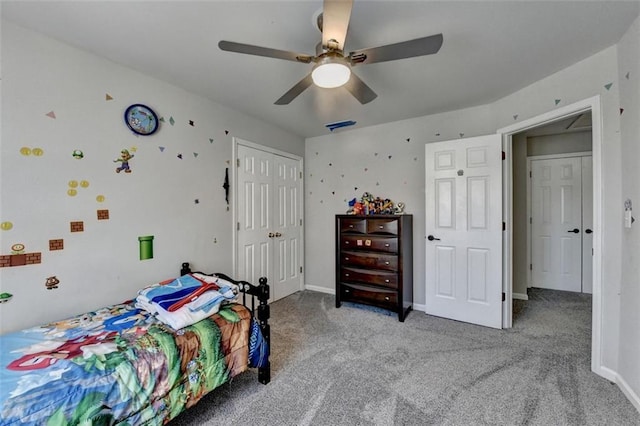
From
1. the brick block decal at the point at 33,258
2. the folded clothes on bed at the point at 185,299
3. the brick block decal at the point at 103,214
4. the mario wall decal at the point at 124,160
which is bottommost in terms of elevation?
the folded clothes on bed at the point at 185,299

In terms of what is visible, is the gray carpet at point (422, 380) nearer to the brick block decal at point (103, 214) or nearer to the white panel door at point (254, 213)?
the white panel door at point (254, 213)

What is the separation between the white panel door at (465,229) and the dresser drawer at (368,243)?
1.54 feet

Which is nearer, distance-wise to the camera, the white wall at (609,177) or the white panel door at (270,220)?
the white wall at (609,177)

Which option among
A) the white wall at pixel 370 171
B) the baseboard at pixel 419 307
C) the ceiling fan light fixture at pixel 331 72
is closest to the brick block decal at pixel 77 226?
the ceiling fan light fixture at pixel 331 72

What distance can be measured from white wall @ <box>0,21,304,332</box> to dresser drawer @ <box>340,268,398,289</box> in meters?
1.58

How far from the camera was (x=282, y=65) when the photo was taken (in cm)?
221

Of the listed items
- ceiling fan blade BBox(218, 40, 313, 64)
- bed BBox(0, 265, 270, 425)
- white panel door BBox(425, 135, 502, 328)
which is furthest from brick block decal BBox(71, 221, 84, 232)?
white panel door BBox(425, 135, 502, 328)

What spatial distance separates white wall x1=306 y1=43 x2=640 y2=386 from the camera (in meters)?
1.96

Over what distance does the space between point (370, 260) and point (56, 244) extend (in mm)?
2771

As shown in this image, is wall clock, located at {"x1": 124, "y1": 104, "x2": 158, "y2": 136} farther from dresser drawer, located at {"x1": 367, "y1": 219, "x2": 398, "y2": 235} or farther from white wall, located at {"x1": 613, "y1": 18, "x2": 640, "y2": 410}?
white wall, located at {"x1": 613, "y1": 18, "x2": 640, "y2": 410}

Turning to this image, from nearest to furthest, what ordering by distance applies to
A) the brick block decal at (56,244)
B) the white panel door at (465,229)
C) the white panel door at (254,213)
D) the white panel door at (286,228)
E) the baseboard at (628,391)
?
the baseboard at (628,391), the brick block decal at (56,244), the white panel door at (465,229), the white panel door at (254,213), the white panel door at (286,228)

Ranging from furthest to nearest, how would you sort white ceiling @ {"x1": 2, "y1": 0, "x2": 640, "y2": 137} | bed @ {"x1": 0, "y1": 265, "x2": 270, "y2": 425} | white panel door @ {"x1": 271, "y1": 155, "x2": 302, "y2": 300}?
white panel door @ {"x1": 271, "y1": 155, "x2": 302, "y2": 300}, white ceiling @ {"x1": 2, "y1": 0, "x2": 640, "y2": 137}, bed @ {"x1": 0, "y1": 265, "x2": 270, "y2": 425}

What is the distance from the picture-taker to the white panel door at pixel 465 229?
2.88m

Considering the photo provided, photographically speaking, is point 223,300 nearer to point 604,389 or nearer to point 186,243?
point 186,243
